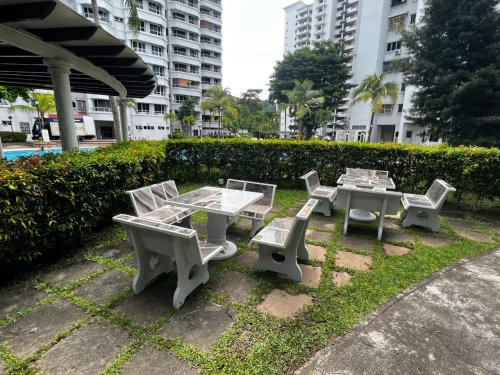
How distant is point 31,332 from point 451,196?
374 inches

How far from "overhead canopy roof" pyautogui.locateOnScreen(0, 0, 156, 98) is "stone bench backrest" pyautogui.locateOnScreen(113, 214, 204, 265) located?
9.75 feet

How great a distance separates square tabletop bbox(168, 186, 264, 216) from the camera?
135 inches

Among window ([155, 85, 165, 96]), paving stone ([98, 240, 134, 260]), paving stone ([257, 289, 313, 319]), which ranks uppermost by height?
window ([155, 85, 165, 96])

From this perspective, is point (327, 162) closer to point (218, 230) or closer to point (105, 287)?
point (218, 230)

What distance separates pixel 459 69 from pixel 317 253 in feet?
47.1

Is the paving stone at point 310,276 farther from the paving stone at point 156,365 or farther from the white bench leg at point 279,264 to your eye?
the paving stone at point 156,365

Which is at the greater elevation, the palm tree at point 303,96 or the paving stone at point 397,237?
the palm tree at point 303,96

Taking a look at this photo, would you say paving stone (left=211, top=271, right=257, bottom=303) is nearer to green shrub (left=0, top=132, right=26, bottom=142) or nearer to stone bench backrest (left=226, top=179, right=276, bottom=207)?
stone bench backrest (left=226, top=179, right=276, bottom=207)

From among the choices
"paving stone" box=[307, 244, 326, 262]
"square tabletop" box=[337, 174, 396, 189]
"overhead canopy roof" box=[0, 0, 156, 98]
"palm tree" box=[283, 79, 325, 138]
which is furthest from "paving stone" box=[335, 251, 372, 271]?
"palm tree" box=[283, 79, 325, 138]

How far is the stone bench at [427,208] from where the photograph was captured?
4836 millimetres

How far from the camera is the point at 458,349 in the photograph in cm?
218

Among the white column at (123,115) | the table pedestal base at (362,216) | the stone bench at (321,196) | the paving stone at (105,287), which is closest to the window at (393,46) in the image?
the white column at (123,115)

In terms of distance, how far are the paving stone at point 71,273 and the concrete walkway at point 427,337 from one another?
3.01 metres

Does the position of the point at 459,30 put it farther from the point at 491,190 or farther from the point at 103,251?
the point at 103,251
